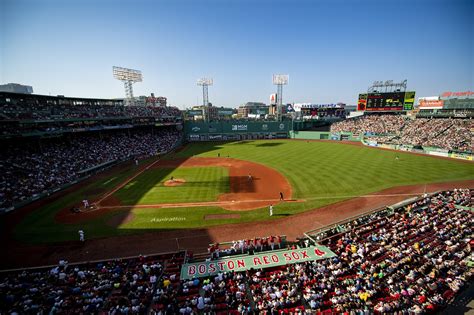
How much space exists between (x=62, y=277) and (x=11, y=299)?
2181mm

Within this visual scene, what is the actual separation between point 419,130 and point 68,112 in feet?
259

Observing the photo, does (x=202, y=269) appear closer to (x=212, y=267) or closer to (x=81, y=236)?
(x=212, y=267)

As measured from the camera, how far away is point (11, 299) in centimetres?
1162

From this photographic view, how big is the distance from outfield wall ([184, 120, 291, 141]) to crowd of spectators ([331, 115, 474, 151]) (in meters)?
21.2

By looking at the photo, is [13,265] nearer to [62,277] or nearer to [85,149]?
[62,277]

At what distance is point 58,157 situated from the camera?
36906 mm

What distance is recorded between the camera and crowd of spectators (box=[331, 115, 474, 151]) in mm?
45228

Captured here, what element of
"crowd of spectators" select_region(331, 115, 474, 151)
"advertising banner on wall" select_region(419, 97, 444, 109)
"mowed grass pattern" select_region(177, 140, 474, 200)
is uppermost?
"advertising banner on wall" select_region(419, 97, 444, 109)

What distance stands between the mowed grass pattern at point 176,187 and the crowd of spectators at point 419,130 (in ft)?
148

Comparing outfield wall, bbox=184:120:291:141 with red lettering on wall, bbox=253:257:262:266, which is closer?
red lettering on wall, bbox=253:257:262:266

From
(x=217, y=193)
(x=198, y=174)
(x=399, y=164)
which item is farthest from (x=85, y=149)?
(x=399, y=164)

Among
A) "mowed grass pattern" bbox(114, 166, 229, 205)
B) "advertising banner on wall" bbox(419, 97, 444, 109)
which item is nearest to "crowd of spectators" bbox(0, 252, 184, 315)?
"mowed grass pattern" bbox(114, 166, 229, 205)

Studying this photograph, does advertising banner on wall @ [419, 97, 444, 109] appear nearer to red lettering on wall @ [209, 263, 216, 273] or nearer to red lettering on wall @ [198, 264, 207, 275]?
red lettering on wall @ [209, 263, 216, 273]

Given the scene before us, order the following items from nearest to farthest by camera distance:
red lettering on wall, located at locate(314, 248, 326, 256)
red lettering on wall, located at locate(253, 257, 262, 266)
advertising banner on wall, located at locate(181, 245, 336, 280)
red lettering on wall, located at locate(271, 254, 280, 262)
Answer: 1. advertising banner on wall, located at locate(181, 245, 336, 280)
2. red lettering on wall, located at locate(253, 257, 262, 266)
3. red lettering on wall, located at locate(271, 254, 280, 262)
4. red lettering on wall, located at locate(314, 248, 326, 256)
